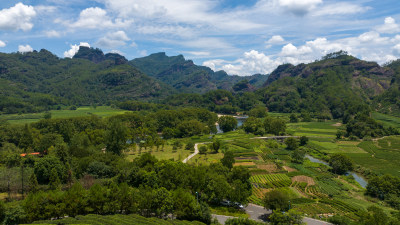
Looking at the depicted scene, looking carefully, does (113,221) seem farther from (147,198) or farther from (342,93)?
(342,93)

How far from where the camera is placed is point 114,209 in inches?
1312

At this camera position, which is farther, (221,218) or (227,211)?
(227,211)

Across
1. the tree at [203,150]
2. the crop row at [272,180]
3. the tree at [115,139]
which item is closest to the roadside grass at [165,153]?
the tree at [203,150]

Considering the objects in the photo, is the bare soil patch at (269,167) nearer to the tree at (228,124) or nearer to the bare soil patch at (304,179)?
the bare soil patch at (304,179)

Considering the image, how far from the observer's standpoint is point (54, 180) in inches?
1650

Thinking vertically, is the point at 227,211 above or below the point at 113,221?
below

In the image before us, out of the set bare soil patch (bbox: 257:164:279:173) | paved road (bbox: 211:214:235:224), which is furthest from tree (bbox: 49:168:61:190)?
bare soil patch (bbox: 257:164:279:173)

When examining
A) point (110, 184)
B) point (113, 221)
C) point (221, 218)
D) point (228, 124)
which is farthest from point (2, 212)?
point (228, 124)

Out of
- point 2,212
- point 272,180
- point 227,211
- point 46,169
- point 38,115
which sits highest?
point 38,115

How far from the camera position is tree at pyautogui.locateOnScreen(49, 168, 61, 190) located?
39763 millimetres

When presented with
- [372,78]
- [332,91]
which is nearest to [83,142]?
[332,91]

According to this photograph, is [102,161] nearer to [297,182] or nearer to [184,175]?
[184,175]

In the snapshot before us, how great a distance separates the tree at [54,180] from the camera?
39.8m

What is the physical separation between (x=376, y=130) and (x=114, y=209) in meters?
110
